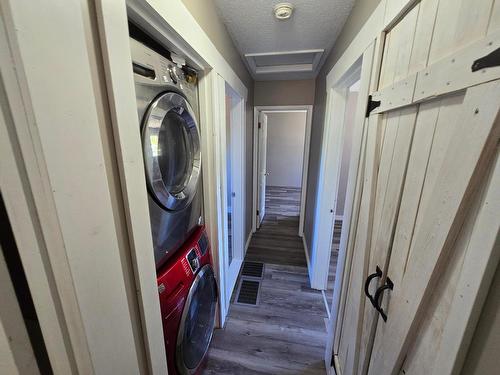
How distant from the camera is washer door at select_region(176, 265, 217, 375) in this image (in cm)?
98

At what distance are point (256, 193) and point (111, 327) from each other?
2.92 m

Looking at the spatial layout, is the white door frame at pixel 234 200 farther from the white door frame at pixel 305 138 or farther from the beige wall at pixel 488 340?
the beige wall at pixel 488 340

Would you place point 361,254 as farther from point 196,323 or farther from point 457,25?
point 196,323

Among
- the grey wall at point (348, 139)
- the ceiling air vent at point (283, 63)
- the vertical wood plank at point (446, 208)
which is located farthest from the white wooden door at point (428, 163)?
the grey wall at point (348, 139)

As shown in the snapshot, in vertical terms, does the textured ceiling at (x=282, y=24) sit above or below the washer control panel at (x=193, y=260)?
above

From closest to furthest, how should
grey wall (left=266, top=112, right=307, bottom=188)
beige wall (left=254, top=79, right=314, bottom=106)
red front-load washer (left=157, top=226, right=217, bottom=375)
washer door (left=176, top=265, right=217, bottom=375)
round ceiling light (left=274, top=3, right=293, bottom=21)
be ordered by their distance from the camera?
red front-load washer (left=157, top=226, right=217, bottom=375)
washer door (left=176, top=265, right=217, bottom=375)
round ceiling light (left=274, top=3, right=293, bottom=21)
beige wall (left=254, top=79, right=314, bottom=106)
grey wall (left=266, top=112, right=307, bottom=188)

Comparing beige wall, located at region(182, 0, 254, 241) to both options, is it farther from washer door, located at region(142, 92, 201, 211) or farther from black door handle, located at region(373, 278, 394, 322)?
black door handle, located at region(373, 278, 394, 322)

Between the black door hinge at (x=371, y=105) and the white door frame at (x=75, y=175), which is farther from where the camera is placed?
the black door hinge at (x=371, y=105)

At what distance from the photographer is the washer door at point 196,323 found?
984 mm

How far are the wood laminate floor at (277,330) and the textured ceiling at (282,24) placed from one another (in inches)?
95.8

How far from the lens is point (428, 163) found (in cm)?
60

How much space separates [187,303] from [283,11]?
5.94ft

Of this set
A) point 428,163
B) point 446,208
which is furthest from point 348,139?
point 446,208

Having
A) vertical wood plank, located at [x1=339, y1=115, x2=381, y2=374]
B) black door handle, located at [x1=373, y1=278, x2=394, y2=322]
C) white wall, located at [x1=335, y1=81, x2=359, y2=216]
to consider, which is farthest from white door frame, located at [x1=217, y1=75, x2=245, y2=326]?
white wall, located at [x1=335, y1=81, x2=359, y2=216]
